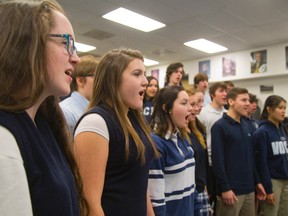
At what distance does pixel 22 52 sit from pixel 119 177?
659 mm

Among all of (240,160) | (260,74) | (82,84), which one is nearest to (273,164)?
(240,160)

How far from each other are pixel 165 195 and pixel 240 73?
596cm

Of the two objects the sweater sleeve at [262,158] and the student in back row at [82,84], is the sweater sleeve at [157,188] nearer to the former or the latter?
the student in back row at [82,84]

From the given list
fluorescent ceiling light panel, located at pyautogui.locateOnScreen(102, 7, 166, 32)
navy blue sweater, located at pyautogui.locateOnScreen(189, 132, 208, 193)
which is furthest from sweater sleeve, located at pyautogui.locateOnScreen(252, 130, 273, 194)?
fluorescent ceiling light panel, located at pyautogui.locateOnScreen(102, 7, 166, 32)

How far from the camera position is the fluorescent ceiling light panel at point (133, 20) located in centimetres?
452

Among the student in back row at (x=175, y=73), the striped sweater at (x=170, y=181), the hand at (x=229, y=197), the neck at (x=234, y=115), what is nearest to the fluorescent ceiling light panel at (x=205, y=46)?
the student in back row at (x=175, y=73)

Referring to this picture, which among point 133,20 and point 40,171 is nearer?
point 40,171

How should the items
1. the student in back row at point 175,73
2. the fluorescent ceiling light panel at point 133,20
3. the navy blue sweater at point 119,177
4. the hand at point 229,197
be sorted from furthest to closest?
the fluorescent ceiling light panel at point 133,20 < the student in back row at point 175,73 < the hand at point 229,197 < the navy blue sweater at point 119,177

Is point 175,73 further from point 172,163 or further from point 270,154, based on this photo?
point 172,163

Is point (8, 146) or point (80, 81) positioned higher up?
point (80, 81)

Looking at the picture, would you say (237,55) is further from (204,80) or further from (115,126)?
(115,126)

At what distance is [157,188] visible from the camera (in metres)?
1.51

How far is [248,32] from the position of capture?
5488 mm

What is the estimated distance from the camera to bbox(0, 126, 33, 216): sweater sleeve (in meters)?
0.55
